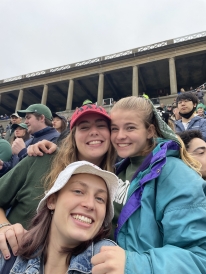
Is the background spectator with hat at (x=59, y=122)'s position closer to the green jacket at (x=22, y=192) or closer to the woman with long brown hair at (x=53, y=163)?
the woman with long brown hair at (x=53, y=163)

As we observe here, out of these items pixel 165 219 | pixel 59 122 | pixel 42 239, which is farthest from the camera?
pixel 59 122

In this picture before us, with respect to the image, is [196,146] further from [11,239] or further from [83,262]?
[11,239]

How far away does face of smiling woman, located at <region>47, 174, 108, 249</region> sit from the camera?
1293 millimetres

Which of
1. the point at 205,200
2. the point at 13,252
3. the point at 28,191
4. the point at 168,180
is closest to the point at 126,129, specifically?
the point at 168,180

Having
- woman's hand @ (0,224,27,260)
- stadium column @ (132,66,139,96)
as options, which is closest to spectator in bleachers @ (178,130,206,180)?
woman's hand @ (0,224,27,260)

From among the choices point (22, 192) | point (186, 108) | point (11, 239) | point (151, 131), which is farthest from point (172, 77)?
point (11, 239)

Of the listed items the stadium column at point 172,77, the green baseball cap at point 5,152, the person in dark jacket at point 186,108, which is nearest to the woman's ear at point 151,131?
the green baseball cap at point 5,152

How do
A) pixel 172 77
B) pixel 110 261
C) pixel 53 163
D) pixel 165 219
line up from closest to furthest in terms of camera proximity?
pixel 110 261
pixel 165 219
pixel 53 163
pixel 172 77

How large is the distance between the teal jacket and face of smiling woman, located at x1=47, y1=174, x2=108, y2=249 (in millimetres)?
210

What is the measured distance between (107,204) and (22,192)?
34.2 inches

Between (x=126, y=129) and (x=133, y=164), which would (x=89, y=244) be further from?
(x=126, y=129)

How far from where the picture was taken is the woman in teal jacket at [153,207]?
1.00 metres

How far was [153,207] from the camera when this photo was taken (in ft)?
4.52

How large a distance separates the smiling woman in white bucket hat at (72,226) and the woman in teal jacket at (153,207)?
18 centimetres
